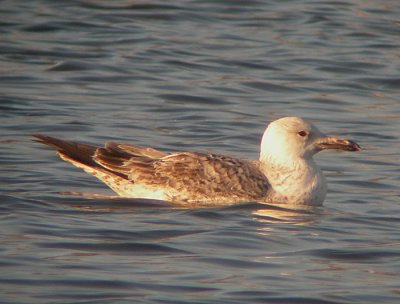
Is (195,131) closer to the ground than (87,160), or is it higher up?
closer to the ground

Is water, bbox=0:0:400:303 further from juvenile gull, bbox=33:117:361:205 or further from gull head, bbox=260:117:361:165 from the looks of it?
gull head, bbox=260:117:361:165

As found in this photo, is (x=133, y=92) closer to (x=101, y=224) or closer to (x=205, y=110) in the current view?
(x=205, y=110)

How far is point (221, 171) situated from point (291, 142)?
696 mm

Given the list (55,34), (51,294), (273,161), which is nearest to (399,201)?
(273,161)

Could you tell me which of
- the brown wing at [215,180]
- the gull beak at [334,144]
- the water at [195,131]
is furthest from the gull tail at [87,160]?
the gull beak at [334,144]

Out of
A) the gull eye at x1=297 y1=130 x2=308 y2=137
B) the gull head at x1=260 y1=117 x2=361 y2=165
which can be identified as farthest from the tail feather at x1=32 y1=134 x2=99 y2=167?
the gull eye at x1=297 y1=130 x2=308 y2=137

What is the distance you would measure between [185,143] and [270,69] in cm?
463

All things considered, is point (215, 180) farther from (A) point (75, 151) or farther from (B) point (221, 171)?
(A) point (75, 151)

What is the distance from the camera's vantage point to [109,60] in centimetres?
1859

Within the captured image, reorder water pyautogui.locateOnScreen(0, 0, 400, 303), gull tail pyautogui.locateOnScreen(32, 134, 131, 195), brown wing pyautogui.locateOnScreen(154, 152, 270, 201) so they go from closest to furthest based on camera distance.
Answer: water pyautogui.locateOnScreen(0, 0, 400, 303)
brown wing pyautogui.locateOnScreen(154, 152, 270, 201)
gull tail pyautogui.locateOnScreen(32, 134, 131, 195)

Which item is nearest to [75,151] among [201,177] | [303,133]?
[201,177]

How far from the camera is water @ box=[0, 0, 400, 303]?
28.0 ft

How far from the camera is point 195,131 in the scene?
14.7 meters

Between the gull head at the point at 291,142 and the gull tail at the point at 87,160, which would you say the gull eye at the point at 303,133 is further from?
the gull tail at the point at 87,160
